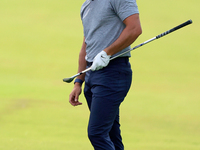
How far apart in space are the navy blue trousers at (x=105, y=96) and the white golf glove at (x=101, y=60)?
0.06 meters

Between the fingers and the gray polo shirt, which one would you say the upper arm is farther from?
the fingers

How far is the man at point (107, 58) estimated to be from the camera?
1.98 metres

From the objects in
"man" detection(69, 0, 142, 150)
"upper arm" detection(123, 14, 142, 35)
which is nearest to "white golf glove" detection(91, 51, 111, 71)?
"man" detection(69, 0, 142, 150)

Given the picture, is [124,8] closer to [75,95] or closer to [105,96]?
[105,96]

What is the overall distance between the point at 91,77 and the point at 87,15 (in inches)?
13.1

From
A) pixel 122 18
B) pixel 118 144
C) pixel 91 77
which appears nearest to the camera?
pixel 122 18

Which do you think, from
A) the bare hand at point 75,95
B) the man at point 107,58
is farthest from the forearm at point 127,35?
the bare hand at point 75,95

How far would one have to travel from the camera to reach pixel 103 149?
6.66ft

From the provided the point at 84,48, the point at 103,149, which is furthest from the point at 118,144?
the point at 84,48

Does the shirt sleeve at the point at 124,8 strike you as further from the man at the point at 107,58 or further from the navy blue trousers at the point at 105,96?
the navy blue trousers at the point at 105,96

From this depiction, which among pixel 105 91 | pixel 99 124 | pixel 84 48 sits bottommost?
pixel 99 124

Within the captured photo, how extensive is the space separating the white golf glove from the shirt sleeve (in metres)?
0.20

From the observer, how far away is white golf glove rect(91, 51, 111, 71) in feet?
6.50

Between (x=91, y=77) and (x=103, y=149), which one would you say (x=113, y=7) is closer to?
(x=91, y=77)
